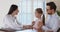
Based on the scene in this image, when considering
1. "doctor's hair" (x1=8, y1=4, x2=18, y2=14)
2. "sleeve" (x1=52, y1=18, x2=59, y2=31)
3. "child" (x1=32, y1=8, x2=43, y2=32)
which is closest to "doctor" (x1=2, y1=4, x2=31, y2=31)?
"doctor's hair" (x1=8, y1=4, x2=18, y2=14)

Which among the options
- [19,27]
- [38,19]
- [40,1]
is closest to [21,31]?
[19,27]

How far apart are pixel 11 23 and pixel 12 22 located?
0.04 ft

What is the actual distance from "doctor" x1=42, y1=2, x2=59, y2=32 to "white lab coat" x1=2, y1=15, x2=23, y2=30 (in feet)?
0.81

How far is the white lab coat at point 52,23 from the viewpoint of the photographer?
96 centimetres

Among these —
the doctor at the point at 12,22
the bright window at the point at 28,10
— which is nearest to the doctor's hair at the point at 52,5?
the bright window at the point at 28,10

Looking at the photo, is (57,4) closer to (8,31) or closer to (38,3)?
(38,3)

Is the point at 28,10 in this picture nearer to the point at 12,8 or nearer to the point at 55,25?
the point at 12,8

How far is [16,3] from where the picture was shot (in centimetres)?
118

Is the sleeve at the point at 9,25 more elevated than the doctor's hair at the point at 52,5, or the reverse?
the doctor's hair at the point at 52,5

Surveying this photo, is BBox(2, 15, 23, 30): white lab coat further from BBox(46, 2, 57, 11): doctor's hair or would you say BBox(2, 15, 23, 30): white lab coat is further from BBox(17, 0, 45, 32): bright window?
BBox(46, 2, 57, 11): doctor's hair

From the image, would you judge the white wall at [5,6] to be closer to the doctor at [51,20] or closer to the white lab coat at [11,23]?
the white lab coat at [11,23]

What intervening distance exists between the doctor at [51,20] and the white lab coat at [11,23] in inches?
9.7

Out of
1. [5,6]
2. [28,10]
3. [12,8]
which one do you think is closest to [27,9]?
[28,10]

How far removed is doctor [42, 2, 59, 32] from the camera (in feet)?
3.17
